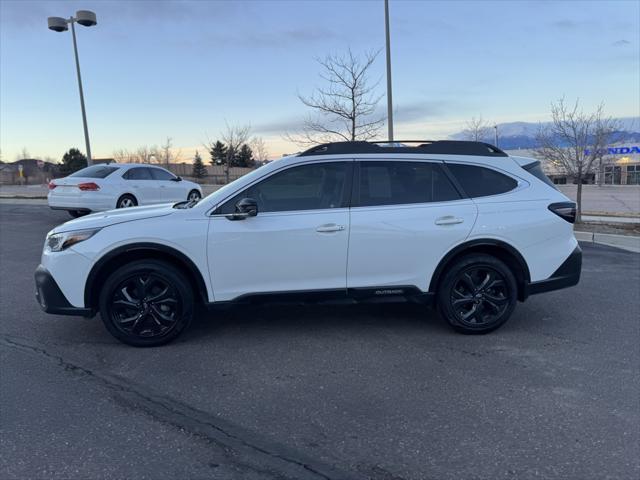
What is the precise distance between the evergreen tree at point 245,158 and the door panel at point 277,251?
4692cm

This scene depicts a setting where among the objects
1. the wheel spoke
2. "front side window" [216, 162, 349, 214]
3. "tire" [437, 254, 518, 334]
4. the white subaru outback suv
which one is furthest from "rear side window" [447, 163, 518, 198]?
"front side window" [216, 162, 349, 214]

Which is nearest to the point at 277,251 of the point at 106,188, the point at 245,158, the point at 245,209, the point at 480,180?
the point at 245,209

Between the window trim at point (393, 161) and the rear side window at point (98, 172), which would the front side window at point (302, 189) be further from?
the rear side window at point (98, 172)

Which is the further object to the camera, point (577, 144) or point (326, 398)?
point (577, 144)

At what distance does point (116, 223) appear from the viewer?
14.2 ft

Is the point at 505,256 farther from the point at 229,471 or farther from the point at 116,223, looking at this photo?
the point at 116,223

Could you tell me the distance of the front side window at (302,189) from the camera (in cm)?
448

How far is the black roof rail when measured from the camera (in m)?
4.67

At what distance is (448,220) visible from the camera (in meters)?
4.59

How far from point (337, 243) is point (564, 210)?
7.34 ft

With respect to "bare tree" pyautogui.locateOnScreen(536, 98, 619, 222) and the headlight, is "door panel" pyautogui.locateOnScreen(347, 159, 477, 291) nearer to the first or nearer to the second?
the headlight

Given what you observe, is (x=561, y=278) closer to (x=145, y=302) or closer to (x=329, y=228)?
(x=329, y=228)

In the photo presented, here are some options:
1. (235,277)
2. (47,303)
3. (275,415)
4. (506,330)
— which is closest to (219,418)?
(275,415)

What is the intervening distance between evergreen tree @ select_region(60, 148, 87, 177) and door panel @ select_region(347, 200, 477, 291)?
63762mm
